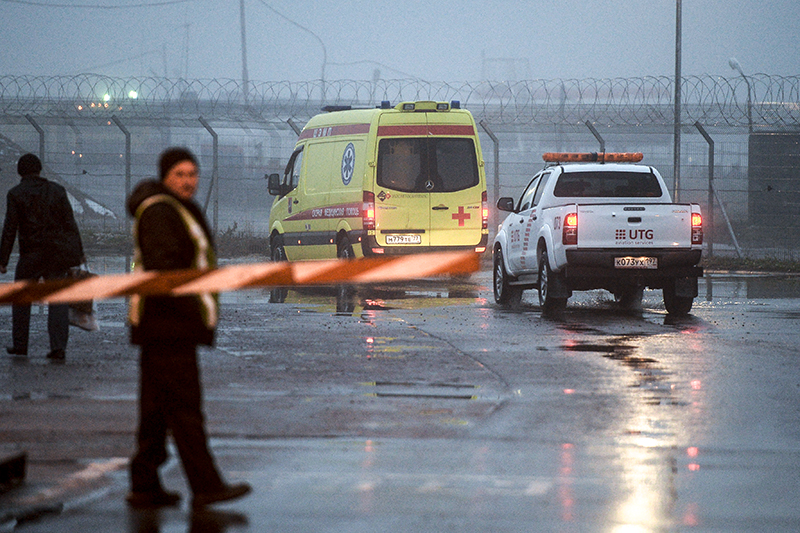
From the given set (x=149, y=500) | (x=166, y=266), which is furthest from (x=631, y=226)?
(x=149, y=500)

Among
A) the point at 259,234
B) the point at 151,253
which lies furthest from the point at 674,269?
the point at 259,234

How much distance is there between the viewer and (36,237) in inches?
388

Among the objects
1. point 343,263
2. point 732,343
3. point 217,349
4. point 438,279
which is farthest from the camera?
point 438,279

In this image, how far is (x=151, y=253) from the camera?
511cm

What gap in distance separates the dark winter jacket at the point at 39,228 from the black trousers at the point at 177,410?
199 inches

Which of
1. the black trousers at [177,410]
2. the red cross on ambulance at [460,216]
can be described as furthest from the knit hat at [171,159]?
the red cross on ambulance at [460,216]

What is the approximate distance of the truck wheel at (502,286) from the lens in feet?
53.4

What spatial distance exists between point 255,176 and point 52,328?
1978 cm

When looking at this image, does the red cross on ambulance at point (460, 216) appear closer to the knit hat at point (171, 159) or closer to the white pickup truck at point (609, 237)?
the white pickup truck at point (609, 237)

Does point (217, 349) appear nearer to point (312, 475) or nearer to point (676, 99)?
point (312, 475)

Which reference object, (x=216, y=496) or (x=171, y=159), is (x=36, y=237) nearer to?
(x=171, y=159)

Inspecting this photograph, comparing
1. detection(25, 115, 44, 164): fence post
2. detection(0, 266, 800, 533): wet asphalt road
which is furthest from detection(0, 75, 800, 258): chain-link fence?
detection(0, 266, 800, 533): wet asphalt road

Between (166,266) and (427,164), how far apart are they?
541 inches

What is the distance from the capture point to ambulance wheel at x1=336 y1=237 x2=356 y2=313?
1515 centimetres
